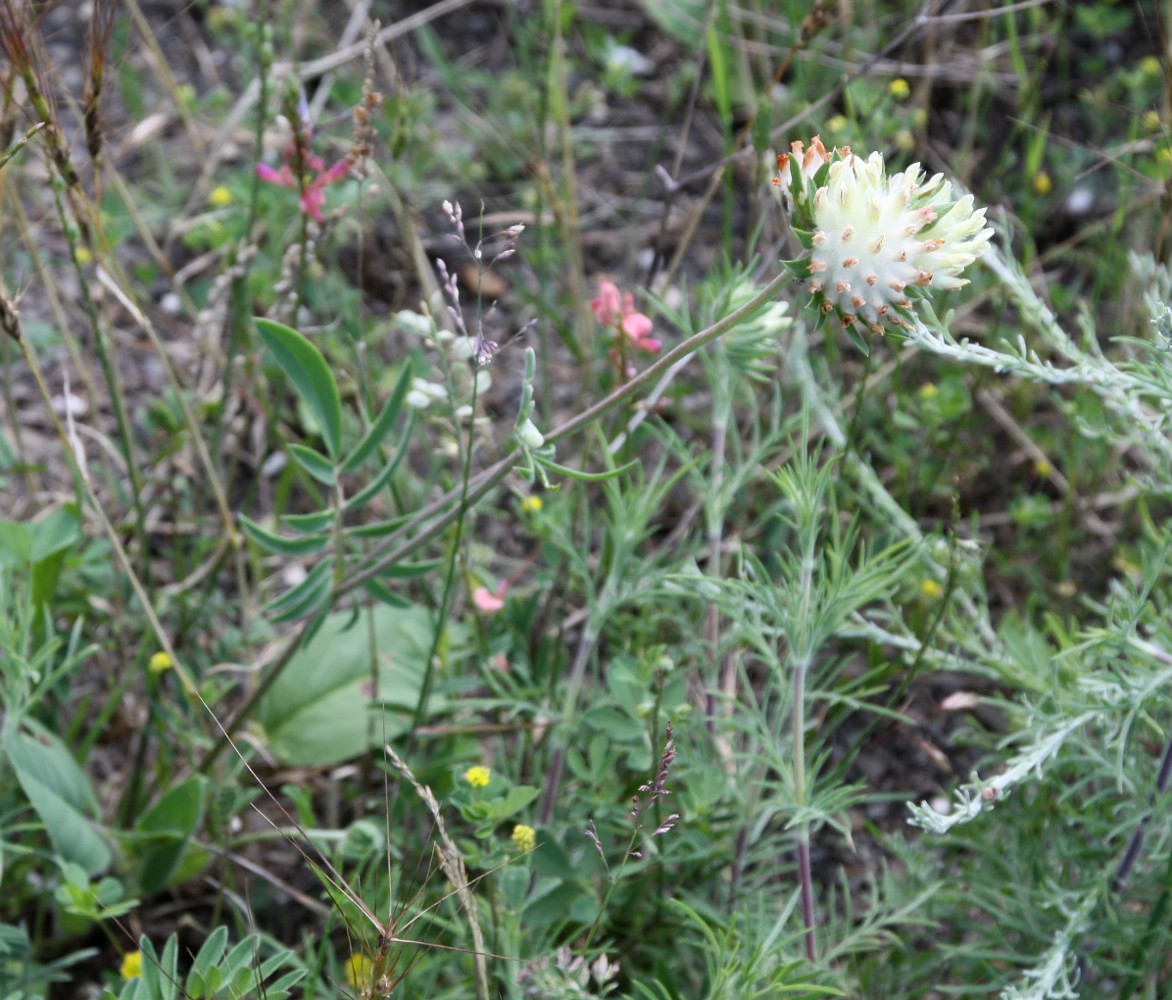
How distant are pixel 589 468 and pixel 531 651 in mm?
308

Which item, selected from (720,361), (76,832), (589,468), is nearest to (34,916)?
(76,832)

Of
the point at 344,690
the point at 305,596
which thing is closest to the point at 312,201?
the point at 305,596

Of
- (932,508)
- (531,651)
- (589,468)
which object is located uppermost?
(589,468)

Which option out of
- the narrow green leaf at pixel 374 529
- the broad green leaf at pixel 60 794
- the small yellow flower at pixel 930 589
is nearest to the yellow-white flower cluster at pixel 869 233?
the narrow green leaf at pixel 374 529

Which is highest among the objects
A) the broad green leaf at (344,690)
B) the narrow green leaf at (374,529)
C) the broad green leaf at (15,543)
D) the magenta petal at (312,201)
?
the magenta petal at (312,201)

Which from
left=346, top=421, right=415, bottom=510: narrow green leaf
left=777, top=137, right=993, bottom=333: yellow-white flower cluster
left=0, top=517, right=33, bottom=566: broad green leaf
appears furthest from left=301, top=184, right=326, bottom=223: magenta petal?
left=777, top=137, right=993, bottom=333: yellow-white flower cluster

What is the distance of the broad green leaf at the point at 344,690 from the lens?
1.69m

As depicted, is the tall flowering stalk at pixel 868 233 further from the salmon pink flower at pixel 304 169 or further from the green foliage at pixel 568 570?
the salmon pink flower at pixel 304 169

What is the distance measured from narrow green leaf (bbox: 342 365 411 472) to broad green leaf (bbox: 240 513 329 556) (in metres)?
0.09

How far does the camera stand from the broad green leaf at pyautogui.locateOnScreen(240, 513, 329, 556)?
132 centimetres

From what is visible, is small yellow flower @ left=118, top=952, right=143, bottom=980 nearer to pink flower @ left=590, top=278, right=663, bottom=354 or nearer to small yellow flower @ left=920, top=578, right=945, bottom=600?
pink flower @ left=590, top=278, right=663, bottom=354

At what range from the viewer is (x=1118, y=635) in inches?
50.4

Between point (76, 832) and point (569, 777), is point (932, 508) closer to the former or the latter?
point (569, 777)

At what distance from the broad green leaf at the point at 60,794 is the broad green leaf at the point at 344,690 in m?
0.28
